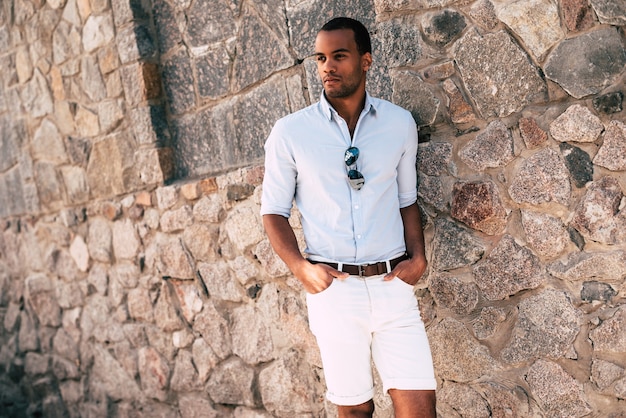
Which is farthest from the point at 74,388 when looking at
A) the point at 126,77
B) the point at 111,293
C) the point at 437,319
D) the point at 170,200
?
the point at 437,319

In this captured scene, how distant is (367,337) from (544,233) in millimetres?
700

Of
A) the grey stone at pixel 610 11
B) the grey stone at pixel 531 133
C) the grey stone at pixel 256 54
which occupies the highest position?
the grey stone at pixel 256 54

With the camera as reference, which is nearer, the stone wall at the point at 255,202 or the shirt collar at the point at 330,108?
the stone wall at the point at 255,202

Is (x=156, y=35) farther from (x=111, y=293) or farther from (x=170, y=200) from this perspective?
(x=111, y=293)

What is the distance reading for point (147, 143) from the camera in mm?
4133

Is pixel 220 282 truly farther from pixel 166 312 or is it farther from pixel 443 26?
pixel 443 26

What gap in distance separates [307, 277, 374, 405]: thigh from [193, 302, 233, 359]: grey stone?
1332 millimetres

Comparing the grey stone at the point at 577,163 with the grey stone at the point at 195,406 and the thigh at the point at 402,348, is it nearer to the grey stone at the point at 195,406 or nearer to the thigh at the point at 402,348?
the thigh at the point at 402,348

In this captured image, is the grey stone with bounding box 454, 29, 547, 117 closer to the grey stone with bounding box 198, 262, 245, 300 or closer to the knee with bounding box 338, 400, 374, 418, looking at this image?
the knee with bounding box 338, 400, 374, 418

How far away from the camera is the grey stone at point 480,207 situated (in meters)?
2.56

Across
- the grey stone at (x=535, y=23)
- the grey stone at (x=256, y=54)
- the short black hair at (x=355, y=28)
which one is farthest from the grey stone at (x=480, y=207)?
the grey stone at (x=256, y=54)

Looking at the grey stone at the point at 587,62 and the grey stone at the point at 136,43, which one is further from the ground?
the grey stone at the point at 136,43

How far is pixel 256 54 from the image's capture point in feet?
11.6

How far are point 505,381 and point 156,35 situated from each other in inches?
108
